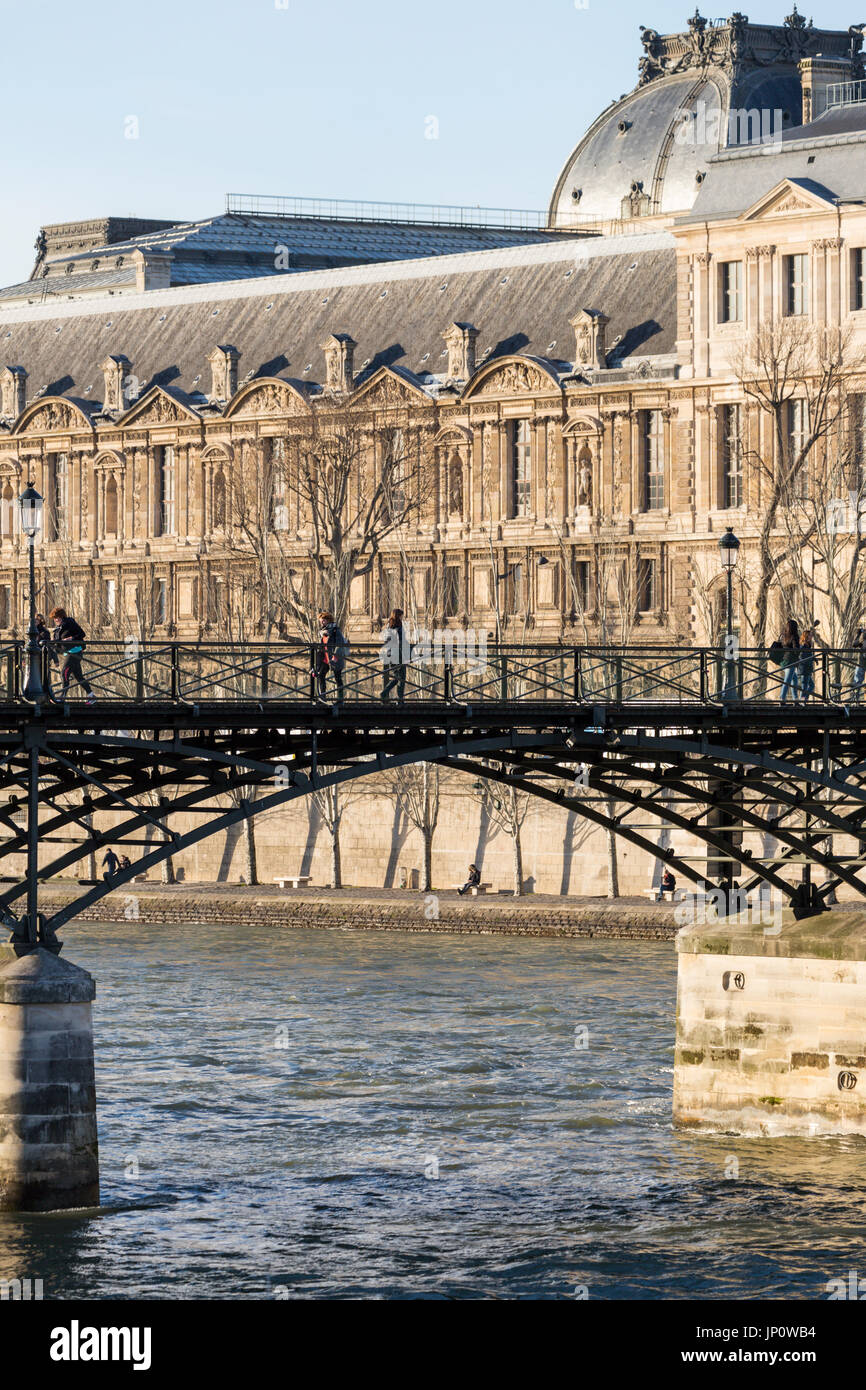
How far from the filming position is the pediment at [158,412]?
9669 centimetres

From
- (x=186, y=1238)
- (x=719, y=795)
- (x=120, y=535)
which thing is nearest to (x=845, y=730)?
(x=719, y=795)

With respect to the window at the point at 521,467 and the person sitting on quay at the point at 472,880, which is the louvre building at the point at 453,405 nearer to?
the window at the point at 521,467

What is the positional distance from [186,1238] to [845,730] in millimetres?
11759

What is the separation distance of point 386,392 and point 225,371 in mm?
7975

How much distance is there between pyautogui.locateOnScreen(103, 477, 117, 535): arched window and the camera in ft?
331

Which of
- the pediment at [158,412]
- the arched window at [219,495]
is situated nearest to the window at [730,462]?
the arched window at [219,495]

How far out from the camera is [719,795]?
36156 mm

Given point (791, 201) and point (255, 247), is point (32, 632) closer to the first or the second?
point (791, 201)

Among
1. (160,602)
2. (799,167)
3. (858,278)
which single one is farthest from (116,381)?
(858,278)

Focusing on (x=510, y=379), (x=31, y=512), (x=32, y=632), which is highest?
(x=510, y=379)

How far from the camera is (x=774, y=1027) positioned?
35219 millimetres

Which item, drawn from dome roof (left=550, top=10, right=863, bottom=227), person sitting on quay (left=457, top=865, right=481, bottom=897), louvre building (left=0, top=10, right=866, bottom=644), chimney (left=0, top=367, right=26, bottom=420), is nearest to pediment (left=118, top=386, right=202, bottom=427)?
louvre building (left=0, top=10, right=866, bottom=644)

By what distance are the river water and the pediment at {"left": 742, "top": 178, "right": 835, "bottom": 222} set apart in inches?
1249

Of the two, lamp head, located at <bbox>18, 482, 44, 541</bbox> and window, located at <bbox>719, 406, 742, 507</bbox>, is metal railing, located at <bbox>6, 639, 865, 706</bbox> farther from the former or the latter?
window, located at <bbox>719, 406, 742, 507</bbox>
